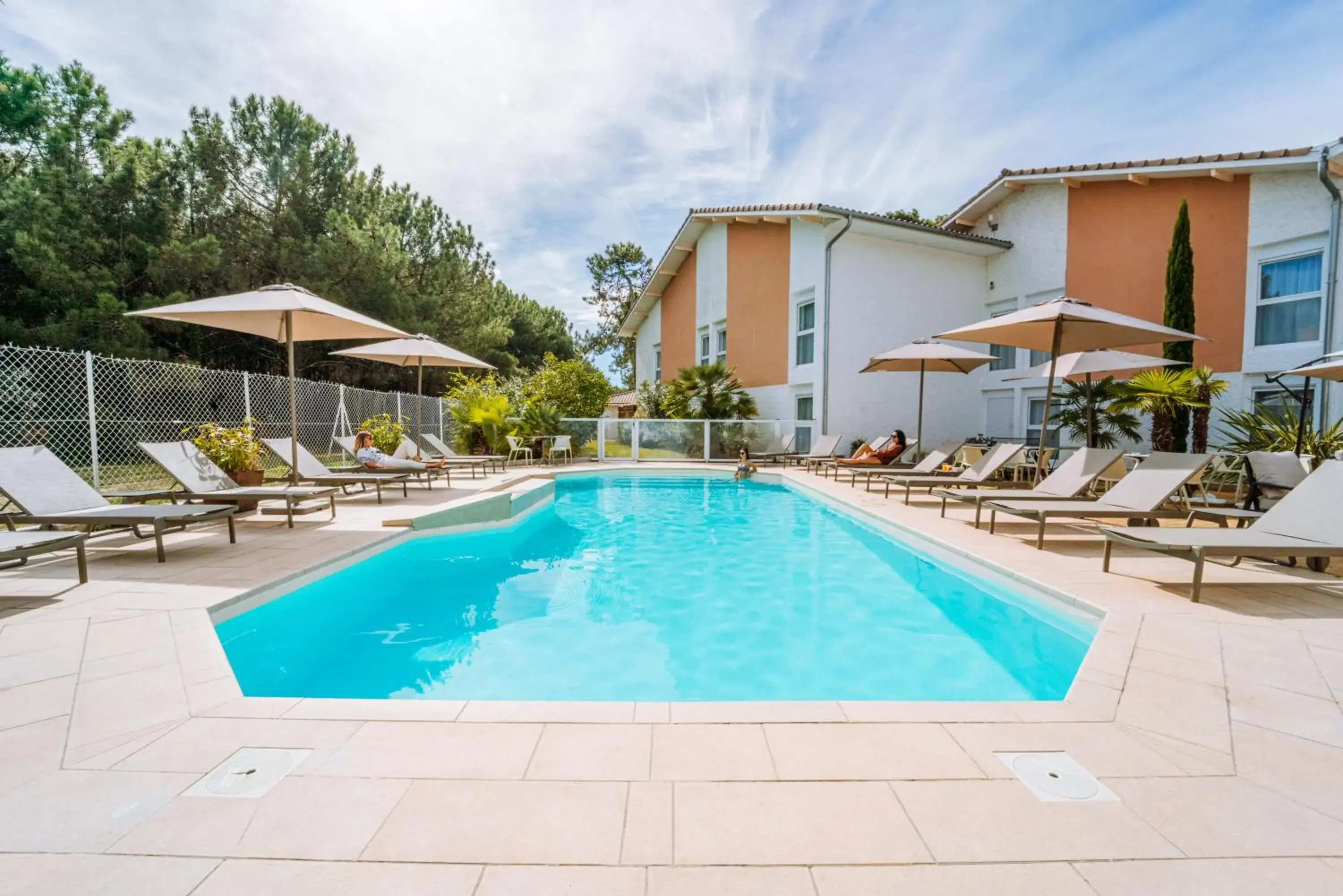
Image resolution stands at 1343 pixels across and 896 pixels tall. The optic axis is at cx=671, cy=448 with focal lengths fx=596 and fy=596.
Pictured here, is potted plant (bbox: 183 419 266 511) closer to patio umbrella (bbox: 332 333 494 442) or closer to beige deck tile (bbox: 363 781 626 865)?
patio umbrella (bbox: 332 333 494 442)

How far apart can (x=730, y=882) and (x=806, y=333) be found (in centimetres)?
1550

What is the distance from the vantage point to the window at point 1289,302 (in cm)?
995

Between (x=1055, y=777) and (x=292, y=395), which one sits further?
(x=292, y=395)

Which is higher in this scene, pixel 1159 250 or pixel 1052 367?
pixel 1159 250

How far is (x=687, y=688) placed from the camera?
3840 mm

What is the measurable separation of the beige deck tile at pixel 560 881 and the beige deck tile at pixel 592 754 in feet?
1.46

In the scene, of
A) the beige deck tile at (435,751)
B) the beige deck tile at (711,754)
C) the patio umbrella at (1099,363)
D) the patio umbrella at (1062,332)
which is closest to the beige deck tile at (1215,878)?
the beige deck tile at (711,754)

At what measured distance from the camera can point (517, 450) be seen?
14.7 metres

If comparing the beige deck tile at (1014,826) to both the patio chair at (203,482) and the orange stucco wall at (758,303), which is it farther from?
the orange stucco wall at (758,303)

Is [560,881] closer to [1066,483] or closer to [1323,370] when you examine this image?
[1066,483]

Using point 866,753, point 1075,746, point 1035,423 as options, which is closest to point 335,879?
point 866,753

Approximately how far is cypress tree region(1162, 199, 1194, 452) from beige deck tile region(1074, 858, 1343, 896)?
10.8 metres

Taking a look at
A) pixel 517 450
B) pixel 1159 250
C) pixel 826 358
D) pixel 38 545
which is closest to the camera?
pixel 38 545

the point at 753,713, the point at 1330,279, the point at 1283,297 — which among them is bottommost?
the point at 753,713
